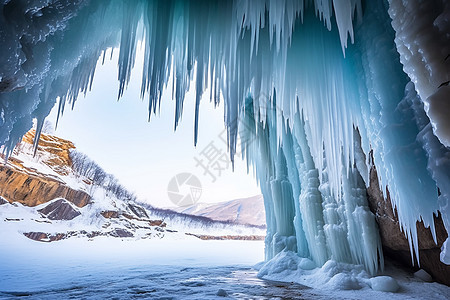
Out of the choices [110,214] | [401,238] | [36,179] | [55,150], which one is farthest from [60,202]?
[401,238]

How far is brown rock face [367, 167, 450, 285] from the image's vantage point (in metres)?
3.61

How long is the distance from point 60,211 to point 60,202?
2.53ft

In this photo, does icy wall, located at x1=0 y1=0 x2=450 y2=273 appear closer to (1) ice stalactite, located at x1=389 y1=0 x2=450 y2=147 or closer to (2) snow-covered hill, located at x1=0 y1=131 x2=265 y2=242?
(1) ice stalactite, located at x1=389 y1=0 x2=450 y2=147

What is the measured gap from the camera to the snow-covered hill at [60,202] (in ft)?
47.9

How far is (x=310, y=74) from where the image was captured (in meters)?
3.49

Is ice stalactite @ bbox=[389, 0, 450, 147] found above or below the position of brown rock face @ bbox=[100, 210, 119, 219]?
above

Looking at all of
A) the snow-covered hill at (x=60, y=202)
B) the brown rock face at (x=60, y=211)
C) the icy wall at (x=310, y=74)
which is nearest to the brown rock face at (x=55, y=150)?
the snow-covered hill at (x=60, y=202)

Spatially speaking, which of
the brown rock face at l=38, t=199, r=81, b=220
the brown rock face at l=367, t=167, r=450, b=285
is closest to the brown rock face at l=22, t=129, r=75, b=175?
the brown rock face at l=38, t=199, r=81, b=220

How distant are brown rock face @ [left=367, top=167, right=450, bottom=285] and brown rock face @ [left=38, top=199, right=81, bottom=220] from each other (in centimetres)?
1930

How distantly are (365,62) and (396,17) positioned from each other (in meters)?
1.84

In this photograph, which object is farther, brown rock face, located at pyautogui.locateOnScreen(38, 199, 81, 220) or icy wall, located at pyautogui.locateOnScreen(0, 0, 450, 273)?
brown rock face, located at pyautogui.locateOnScreen(38, 199, 81, 220)

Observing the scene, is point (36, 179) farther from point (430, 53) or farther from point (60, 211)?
point (430, 53)

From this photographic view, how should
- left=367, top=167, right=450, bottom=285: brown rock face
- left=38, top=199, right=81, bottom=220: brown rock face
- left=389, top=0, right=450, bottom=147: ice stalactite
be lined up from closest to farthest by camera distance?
left=389, top=0, right=450, bottom=147: ice stalactite, left=367, top=167, right=450, bottom=285: brown rock face, left=38, top=199, right=81, bottom=220: brown rock face

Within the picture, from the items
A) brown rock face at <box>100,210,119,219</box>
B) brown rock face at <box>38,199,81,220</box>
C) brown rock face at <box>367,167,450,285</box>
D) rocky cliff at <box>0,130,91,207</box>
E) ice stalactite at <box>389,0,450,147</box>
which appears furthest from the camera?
brown rock face at <box>100,210,119,219</box>
